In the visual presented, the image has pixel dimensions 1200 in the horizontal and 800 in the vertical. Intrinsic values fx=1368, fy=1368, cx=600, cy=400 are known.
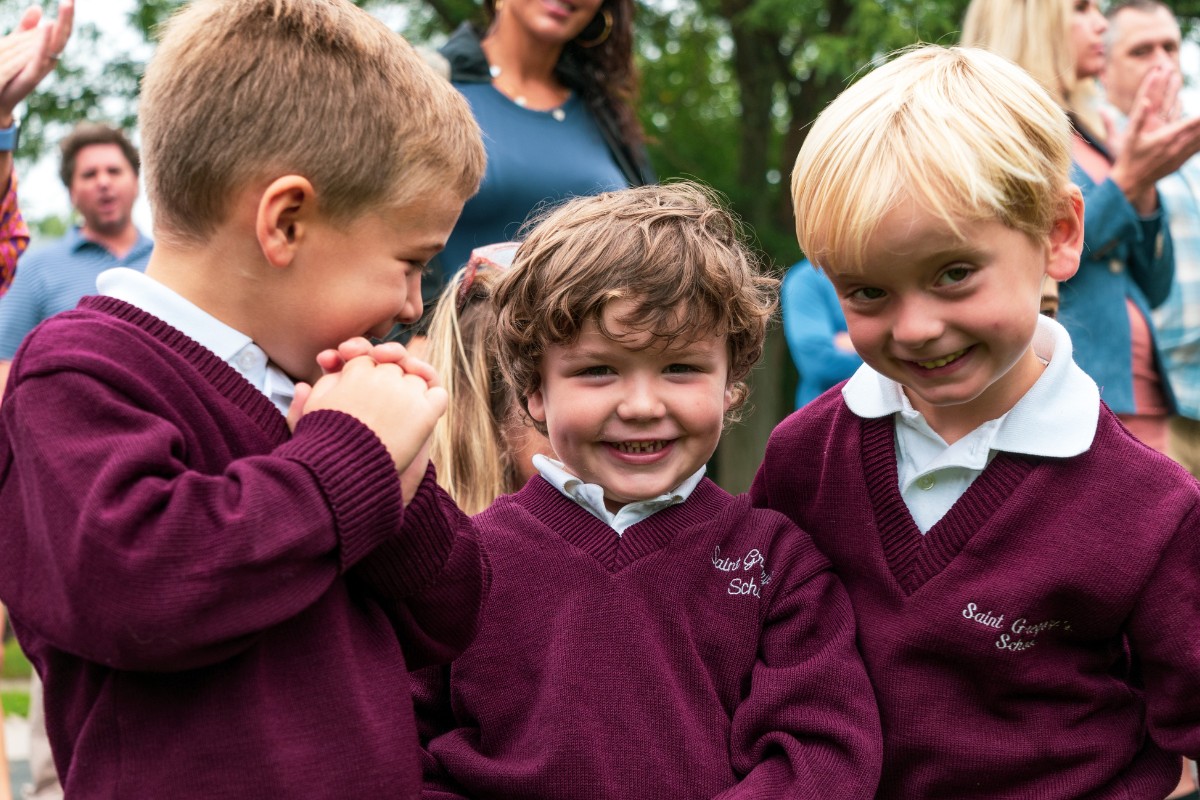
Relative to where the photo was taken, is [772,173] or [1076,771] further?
[772,173]

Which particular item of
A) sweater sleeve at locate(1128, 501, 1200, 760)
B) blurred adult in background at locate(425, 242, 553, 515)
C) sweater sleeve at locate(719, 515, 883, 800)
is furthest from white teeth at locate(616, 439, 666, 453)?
sweater sleeve at locate(1128, 501, 1200, 760)

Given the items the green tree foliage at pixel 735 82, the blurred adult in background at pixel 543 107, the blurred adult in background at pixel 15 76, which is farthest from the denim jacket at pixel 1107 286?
the green tree foliage at pixel 735 82

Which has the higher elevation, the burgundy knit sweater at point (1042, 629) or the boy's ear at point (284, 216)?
the boy's ear at point (284, 216)

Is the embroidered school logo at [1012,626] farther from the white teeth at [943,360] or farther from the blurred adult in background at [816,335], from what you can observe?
the blurred adult in background at [816,335]

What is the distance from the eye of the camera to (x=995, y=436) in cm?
218

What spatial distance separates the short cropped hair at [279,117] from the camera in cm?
185

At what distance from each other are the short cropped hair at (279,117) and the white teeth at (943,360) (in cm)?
77

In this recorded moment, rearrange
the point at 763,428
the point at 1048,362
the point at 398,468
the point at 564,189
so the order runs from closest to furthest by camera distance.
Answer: the point at 398,468 → the point at 1048,362 → the point at 564,189 → the point at 763,428

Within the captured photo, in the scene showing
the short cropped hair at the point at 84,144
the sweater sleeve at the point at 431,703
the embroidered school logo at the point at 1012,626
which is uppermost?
the embroidered school logo at the point at 1012,626

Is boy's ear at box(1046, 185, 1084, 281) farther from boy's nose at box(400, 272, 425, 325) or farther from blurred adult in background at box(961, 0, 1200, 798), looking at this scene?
blurred adult in background at box(961, 0, 1200, 798)

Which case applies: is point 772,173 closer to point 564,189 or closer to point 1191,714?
point 564,189

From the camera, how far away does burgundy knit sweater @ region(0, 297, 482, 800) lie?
1.60m

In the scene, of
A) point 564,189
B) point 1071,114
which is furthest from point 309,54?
point 1071,114

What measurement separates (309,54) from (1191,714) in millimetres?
1644
